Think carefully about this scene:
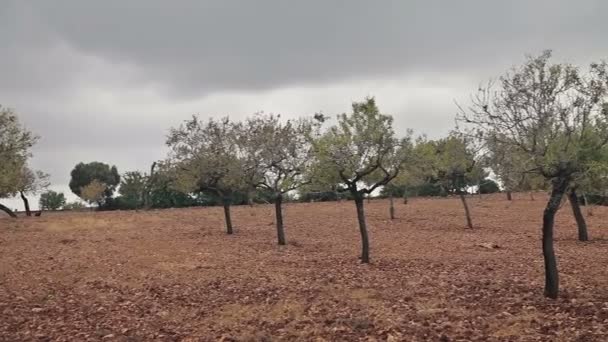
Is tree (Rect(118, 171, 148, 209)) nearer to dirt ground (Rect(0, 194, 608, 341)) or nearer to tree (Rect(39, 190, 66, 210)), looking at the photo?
tree (Rect(39, 190, 66, 210))

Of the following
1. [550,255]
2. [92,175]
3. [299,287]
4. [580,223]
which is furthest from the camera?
[92,175]

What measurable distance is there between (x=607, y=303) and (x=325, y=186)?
559 inches

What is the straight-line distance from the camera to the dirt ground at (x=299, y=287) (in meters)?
12.2

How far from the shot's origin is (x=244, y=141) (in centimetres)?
Result: 3148

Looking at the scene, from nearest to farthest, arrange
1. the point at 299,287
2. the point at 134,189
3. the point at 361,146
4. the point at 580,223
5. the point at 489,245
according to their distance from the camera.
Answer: the point at 299,287 < the point at 361,146 < the point at 489,245 < the point at 580,223 < the point at 134,189

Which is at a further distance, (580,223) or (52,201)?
(52,201)

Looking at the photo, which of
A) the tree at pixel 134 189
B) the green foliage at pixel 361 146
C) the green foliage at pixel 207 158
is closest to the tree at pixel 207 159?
the green foliage at pixel 207 158

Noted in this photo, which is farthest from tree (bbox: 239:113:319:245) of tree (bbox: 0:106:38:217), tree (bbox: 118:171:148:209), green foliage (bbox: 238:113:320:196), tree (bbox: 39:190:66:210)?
tree (bbox: 39:190:66:210)

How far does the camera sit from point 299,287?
16938 mm

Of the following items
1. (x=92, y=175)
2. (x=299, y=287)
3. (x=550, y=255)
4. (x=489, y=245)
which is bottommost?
(x=299, y=287)

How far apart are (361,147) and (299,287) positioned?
6925 mm

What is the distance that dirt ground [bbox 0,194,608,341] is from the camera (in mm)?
12219

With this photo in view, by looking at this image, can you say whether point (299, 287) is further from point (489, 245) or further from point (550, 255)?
point (489, 245)

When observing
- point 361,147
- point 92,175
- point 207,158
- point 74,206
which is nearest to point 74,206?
point 74,206
